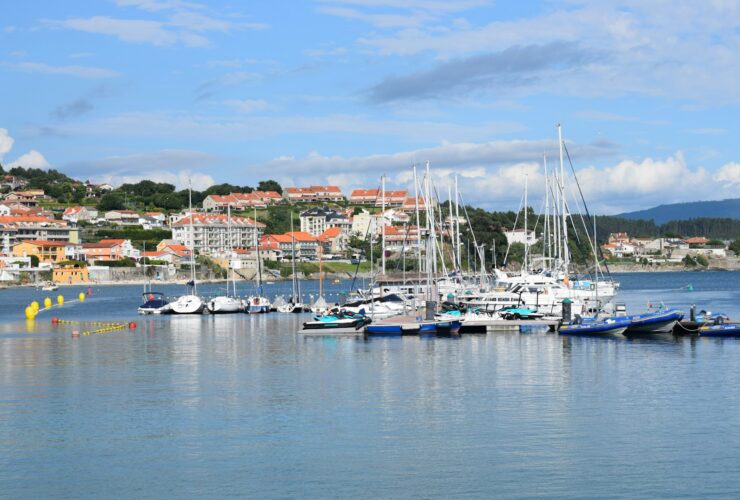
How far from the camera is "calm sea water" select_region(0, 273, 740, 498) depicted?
20703mm

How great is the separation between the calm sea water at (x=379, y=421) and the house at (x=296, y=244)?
138m

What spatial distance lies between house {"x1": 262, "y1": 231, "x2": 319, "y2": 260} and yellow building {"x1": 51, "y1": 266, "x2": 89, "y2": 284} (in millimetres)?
32722

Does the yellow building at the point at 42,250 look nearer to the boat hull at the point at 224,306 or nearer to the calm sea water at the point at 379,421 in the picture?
the boat hull at the point at 224,306

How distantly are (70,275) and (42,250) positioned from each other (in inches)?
631

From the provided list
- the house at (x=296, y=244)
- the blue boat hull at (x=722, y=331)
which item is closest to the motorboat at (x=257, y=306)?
the blue boat hull at (x=722, y=331)

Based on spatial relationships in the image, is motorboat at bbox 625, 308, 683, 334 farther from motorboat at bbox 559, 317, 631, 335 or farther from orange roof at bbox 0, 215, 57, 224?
orange roof at bbox 0, 215, 57, 224

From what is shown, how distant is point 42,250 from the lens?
17588cm

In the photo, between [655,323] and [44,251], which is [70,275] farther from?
[655,323]

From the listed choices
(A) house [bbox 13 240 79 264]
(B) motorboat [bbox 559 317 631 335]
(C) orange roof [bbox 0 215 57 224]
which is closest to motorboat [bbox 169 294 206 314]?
(B) motorboat [bbox 559 317 631 335]

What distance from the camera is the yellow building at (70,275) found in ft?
534

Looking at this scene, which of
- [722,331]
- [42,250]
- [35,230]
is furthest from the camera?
[35,230]

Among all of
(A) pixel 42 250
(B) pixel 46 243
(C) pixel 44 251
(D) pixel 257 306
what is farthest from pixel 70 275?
(D) pixel 257 306

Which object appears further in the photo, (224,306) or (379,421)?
(224,306)

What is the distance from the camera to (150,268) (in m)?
165
